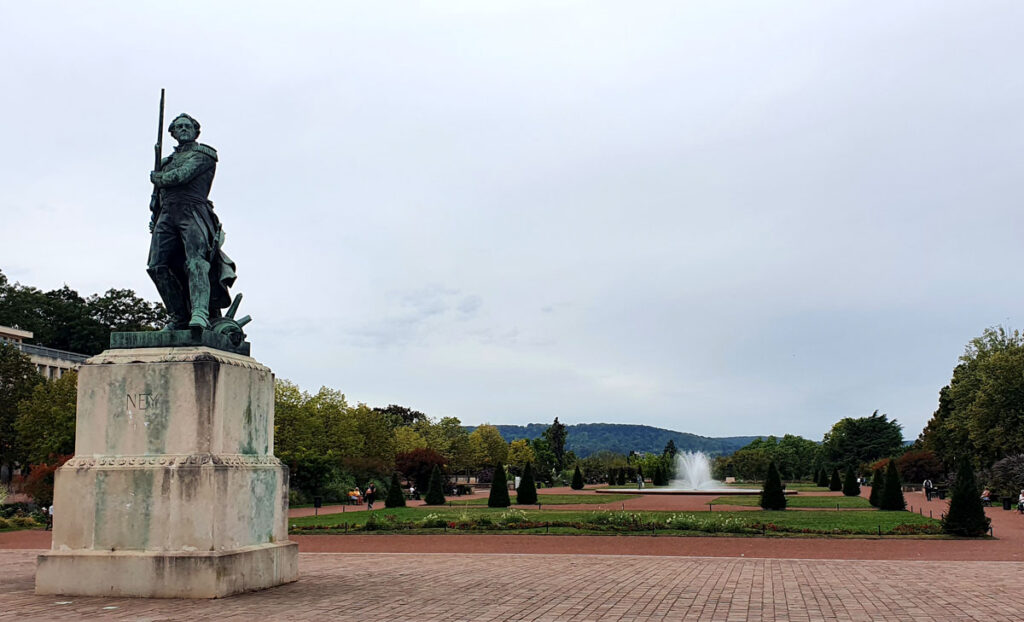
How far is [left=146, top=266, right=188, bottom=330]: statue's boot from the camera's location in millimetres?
10820

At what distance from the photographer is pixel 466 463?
91.7 meters

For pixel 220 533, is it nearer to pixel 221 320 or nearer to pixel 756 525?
pixel 221 320

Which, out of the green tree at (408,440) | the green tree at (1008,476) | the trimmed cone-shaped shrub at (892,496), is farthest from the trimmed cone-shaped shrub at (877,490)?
the green tree at (408,440)

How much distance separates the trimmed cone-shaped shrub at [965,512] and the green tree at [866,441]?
267 ft

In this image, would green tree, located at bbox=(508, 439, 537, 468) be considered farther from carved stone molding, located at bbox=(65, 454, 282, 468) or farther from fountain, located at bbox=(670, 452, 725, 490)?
carved stone molding, located at bbox=(65, 454, 282, 468)

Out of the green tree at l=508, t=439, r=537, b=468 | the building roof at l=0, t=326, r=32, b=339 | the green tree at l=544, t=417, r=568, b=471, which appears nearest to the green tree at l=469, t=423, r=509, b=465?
the green tree at l=508, t=439, r=537, b=468

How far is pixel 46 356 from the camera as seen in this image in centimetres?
7588

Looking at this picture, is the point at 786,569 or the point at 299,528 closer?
the point at 786,569

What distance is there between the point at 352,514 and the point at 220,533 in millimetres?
27594

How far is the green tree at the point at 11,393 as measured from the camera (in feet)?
184

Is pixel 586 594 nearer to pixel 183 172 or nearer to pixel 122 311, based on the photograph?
pixel 183 172

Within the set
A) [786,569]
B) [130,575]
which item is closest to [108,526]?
[130,575]

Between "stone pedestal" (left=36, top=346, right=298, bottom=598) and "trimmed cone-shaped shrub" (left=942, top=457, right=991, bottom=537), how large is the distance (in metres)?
20.9

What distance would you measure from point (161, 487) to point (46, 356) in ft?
248
